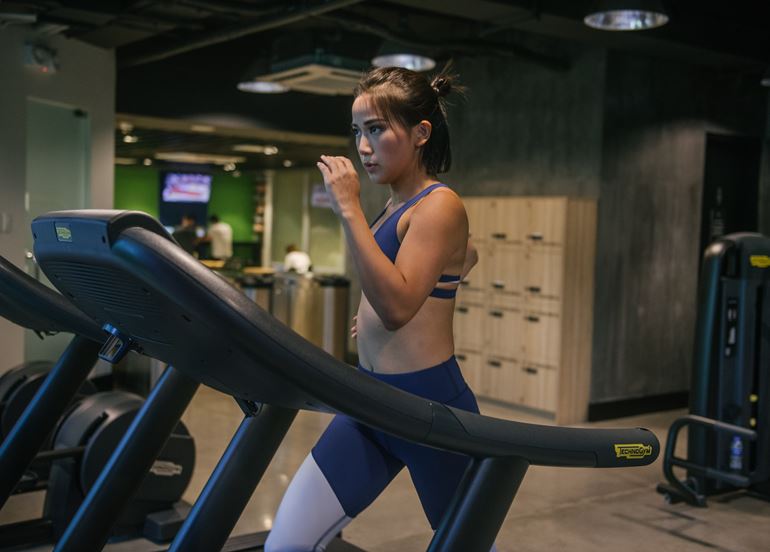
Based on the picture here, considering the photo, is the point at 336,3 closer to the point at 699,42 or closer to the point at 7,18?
the point at 7,18

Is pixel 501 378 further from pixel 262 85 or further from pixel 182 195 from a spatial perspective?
pixel 182 195

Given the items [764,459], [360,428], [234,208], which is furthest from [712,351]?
[234,208]

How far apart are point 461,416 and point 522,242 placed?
575cm

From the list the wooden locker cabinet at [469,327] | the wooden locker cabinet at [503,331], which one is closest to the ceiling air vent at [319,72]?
the wooden locker cabinet at [469,327]

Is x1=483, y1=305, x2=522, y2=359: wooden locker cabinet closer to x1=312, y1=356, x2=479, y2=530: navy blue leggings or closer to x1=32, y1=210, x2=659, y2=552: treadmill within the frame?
x1=312, y1=356, x2=479, y2=530: navy blue leggings

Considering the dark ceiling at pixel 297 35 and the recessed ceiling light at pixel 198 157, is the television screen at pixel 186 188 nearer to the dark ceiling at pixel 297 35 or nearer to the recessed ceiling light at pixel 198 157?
the recessed ceiling light at pixel 198 157

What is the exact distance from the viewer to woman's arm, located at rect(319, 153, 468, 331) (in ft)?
5.46

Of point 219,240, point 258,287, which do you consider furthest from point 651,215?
point 219,240

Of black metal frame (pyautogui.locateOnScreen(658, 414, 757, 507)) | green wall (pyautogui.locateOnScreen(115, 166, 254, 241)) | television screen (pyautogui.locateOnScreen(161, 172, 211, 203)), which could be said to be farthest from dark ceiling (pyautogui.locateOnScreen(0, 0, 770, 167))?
green wall (pyautogui.locateOnScreen(115, 166, 254, 241))

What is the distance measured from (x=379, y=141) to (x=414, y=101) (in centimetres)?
12

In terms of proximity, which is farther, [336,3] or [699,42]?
[699,42]

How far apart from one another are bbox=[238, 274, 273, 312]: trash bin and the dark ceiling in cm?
160

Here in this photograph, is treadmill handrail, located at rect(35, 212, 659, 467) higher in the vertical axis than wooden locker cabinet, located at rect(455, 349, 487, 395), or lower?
higher

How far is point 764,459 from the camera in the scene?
4719 millimetres
